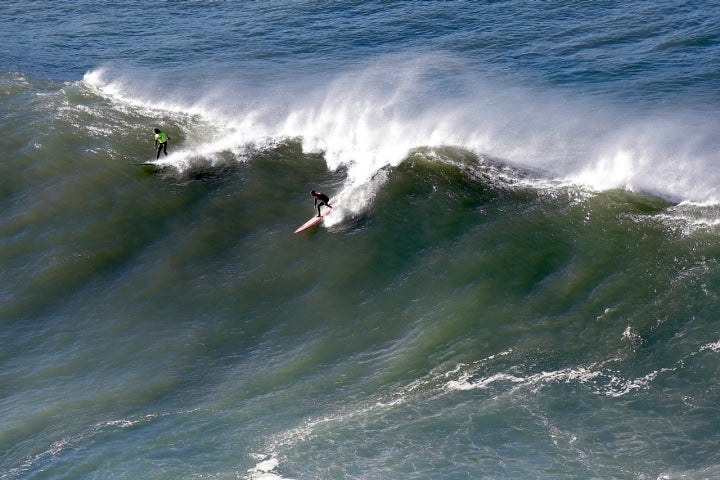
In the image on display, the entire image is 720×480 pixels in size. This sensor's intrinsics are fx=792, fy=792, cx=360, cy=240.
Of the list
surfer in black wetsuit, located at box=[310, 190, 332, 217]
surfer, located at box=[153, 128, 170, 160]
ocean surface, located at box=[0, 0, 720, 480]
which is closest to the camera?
ocean surface, located at box=[0, 0, 720, 480]

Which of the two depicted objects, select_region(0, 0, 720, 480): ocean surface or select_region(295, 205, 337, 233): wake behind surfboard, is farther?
select_region(295, 205, 337, 233): wake behind surfboard

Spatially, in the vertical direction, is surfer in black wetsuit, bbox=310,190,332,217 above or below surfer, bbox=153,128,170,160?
below

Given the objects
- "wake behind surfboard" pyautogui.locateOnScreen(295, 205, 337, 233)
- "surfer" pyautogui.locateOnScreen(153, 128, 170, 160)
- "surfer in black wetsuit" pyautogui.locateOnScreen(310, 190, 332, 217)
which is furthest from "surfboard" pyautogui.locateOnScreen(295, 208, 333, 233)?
"surfer" pyautogui.locateOnScreen(153, 128, 170, 160)

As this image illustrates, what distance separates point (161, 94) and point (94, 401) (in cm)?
2452

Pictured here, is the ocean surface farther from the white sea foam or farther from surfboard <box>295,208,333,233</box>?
surfboard <box>295,208,333,233</box>

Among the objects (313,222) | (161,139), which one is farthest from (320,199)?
(161,139)

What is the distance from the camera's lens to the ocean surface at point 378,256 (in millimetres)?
22469

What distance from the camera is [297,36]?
171ft

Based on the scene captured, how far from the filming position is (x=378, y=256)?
30531 mm

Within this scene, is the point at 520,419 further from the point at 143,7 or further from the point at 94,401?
the point at 143,7

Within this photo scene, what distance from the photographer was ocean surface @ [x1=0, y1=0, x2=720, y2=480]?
22.5 m

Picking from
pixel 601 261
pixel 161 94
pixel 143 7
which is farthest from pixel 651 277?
pixel 143 7

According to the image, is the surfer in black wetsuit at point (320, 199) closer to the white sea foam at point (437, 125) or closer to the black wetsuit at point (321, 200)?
the black wetsuit at point (321, 200)

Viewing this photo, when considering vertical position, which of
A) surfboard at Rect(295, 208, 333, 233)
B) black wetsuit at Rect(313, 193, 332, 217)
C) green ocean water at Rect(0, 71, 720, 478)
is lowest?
green ocean water at Rect(0, 71, 720, 478)
